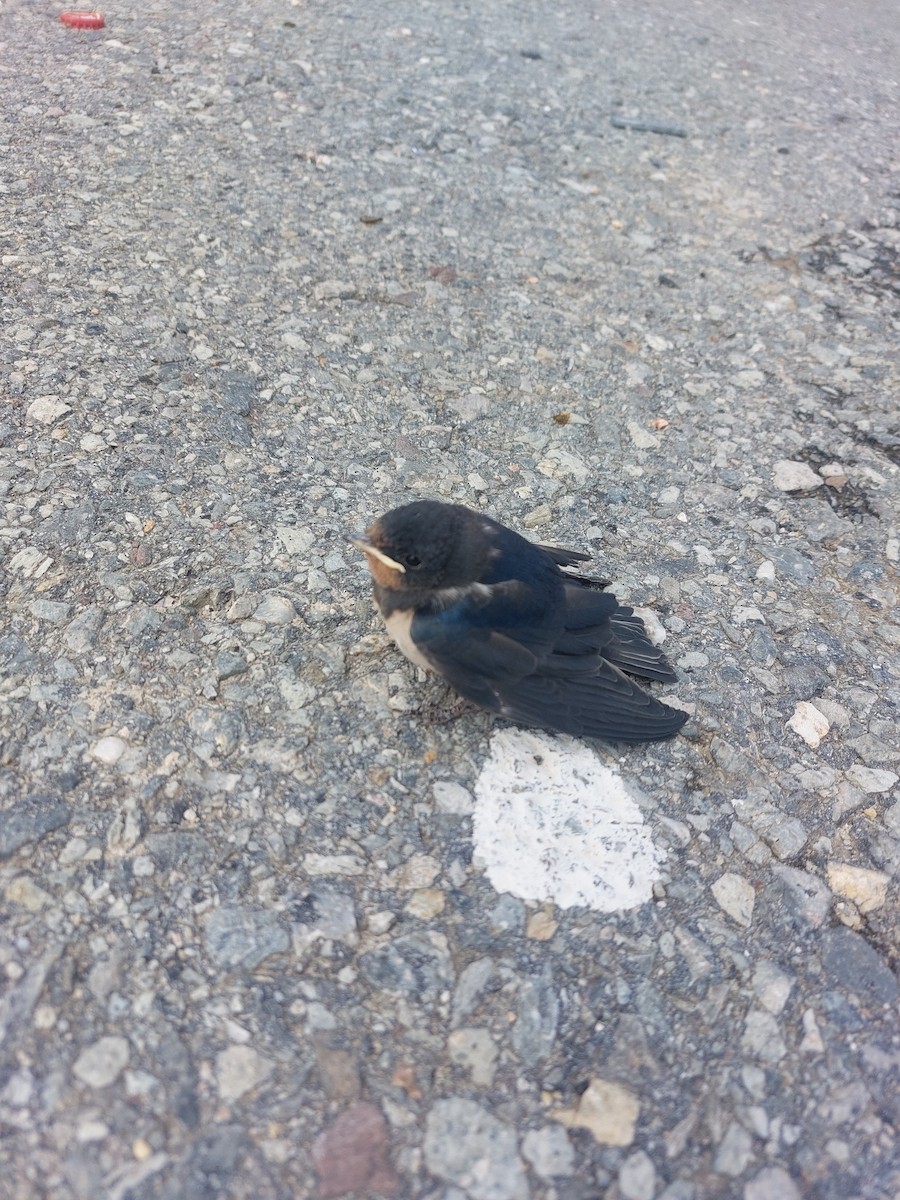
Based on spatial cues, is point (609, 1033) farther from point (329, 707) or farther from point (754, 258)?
point (754, 258)

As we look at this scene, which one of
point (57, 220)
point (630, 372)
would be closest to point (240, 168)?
point (57, 220)

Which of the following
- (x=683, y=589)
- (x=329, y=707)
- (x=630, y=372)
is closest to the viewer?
(x=329, y=707)

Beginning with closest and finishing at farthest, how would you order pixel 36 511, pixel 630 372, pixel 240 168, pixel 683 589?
pixel 36 511 → pixel 683 589 → pixel 630 372 → pixel 240 168

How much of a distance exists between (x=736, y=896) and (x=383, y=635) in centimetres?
129

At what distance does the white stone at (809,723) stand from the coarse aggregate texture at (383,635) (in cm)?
1

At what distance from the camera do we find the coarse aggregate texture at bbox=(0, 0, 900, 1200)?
1916 mm

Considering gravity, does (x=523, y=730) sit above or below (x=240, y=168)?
below

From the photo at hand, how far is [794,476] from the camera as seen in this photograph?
12.3 ft

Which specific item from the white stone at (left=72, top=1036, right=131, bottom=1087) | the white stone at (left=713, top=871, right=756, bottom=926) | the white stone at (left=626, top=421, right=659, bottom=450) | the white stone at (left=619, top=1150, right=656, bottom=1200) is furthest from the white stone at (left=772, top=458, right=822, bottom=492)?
the white stone at (left=72, top=1036, right=131, bottom=1087)

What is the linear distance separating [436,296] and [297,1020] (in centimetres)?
337

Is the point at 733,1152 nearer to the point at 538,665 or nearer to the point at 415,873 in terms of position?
the point at 415,873

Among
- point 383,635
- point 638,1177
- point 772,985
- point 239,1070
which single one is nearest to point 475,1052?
point 638,1177

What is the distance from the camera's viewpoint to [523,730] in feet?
8.82

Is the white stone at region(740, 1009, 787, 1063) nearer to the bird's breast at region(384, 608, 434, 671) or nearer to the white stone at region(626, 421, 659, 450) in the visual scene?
the bird's breast at region(384, 608, 434, 671)
